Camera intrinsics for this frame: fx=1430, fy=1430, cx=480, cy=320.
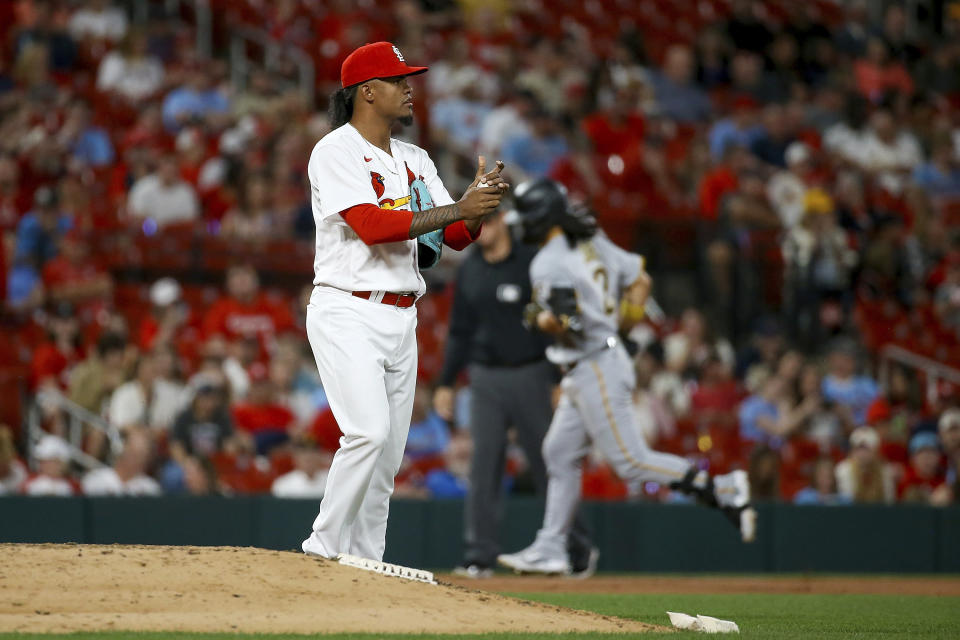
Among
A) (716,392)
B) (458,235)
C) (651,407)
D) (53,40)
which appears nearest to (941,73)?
(716,392)

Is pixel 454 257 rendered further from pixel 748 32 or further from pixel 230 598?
pixel 230 598

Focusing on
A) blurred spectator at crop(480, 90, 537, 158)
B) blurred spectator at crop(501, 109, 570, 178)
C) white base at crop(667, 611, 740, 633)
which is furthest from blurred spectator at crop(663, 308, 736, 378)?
white base at crop(667, 611, 740, 633)

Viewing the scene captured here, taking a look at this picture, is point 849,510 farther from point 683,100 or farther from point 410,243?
point 683,100

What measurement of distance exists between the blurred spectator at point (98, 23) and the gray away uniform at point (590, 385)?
7.36 meters

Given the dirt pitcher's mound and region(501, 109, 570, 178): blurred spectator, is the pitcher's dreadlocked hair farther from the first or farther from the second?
region(501, 109, 570, 178): blurred spectator

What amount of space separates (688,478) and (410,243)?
2.73 meters

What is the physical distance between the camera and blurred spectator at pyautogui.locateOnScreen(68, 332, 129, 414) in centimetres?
1028

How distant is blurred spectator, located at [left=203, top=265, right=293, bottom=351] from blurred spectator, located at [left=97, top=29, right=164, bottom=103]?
2821mm

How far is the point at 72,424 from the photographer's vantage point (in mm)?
10258

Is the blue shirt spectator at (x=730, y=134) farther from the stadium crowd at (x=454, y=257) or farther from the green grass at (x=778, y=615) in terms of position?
the green grass at (x=778, y=615)

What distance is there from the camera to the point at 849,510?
9.84 meters

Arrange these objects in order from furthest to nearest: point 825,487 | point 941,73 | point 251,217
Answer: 1. point 941,73
2. point 251,217
3. point 825,487

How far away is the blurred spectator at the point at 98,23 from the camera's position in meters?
13.9

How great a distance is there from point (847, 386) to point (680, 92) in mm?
5042
